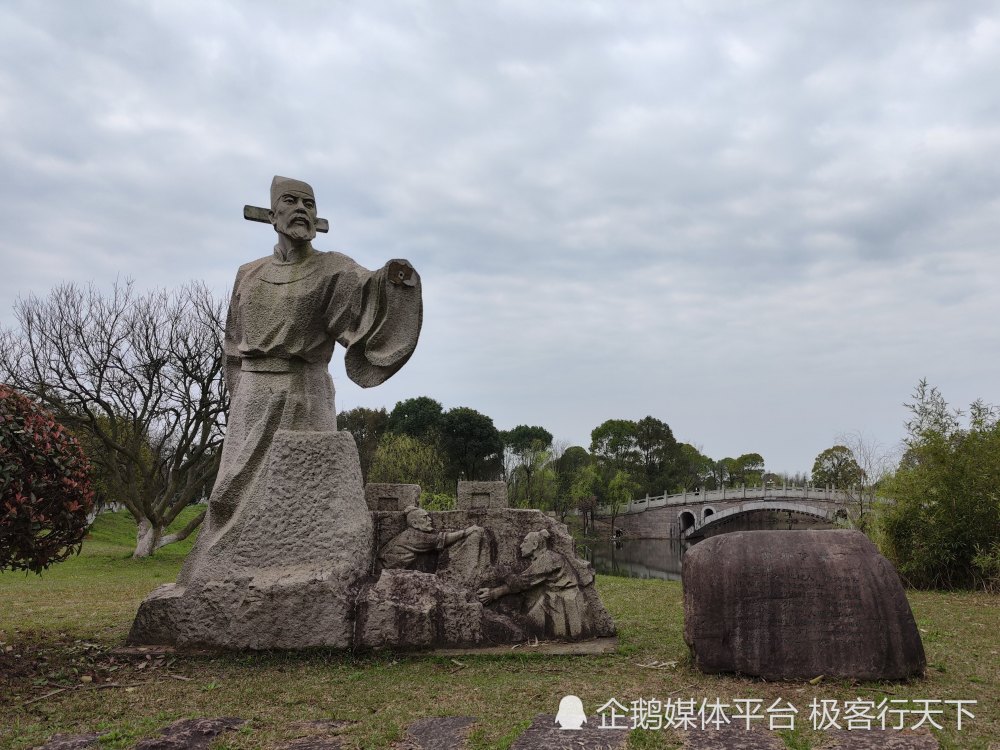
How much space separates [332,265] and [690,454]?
194 ft

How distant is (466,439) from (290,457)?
35.8 meters

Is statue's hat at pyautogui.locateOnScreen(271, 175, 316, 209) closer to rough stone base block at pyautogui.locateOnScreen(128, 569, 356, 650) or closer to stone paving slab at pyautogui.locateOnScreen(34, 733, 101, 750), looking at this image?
rough stone base block at pyautogui.locateOnScreen(128, 569, 356, 650)

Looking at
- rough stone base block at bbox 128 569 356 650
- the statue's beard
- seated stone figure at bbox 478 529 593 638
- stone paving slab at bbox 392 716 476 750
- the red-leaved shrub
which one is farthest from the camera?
the statue's beard

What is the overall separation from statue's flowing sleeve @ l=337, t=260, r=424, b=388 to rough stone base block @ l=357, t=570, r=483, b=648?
1793 millimetres

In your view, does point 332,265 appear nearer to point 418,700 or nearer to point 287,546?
point 287,546

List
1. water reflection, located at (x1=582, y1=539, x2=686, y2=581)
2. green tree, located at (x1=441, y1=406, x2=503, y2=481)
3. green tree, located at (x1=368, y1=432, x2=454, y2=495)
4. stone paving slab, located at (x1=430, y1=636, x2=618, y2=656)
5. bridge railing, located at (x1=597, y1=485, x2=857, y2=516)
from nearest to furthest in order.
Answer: stone paving slab, located at (x1=430, y1=636, x2=618, y2=656) < water reflection, located at (x1=582, y1=539, x2=686, y2=581) < green tree, located at (x1=368, y1=432, x2=454, y2=495) < bridge railing, located at (x1=597, y1=485, x2=857, y2=516) < green tree, located at (x1=441, y1=406, x2=503, y2=481)

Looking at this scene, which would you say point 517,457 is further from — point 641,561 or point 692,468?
point 692,468

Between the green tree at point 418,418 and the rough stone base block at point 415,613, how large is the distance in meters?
34.8

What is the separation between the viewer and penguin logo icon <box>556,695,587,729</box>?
386cm

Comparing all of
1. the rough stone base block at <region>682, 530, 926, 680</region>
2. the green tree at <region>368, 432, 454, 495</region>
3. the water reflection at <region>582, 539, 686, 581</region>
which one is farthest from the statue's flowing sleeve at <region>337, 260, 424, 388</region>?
the green tree at <region>368, 432, 454, 495</region>

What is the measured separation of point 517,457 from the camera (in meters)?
44.4

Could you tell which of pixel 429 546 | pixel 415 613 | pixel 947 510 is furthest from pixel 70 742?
pixel 947 510

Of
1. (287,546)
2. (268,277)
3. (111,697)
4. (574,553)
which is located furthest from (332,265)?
(111,697)

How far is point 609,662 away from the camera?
5.54 m
